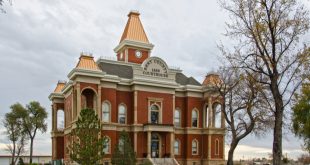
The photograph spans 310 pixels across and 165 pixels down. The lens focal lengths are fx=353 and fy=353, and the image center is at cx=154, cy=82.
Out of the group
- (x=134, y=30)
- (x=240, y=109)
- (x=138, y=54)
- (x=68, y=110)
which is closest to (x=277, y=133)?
(x=240, y=109)

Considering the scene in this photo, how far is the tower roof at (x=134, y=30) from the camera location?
47.6 m

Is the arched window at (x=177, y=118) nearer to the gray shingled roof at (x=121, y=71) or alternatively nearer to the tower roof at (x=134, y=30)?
the gray shingled roof at (x=121, y=71)

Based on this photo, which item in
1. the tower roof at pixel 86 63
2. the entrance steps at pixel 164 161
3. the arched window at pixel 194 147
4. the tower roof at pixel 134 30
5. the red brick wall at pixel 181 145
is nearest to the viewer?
the tower roof at pixel 86 63

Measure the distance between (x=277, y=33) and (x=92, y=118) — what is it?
12.8m

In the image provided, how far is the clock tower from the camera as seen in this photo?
4628 centimetres

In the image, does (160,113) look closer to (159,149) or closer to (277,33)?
(159,149)

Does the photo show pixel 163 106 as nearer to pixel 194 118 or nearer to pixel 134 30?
pixel 194 118

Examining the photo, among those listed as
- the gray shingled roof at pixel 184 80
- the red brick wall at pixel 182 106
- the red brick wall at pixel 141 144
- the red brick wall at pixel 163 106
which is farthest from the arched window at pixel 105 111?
the gray shingled roof at pixel 184 80

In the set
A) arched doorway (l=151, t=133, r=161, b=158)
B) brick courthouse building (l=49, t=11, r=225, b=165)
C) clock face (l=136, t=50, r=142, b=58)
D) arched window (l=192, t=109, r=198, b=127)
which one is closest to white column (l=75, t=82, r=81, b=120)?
brick courthouse building (l=49, t=11, r=225, b=165)

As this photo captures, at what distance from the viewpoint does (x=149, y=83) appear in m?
39.9

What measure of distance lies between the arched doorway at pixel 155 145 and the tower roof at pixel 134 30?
1382 centimetres

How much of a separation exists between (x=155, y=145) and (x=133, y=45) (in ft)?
45.1

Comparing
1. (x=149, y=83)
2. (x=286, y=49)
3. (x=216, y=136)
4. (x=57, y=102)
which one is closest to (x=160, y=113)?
(x=149, y=83)

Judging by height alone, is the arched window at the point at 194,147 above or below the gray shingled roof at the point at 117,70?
below
